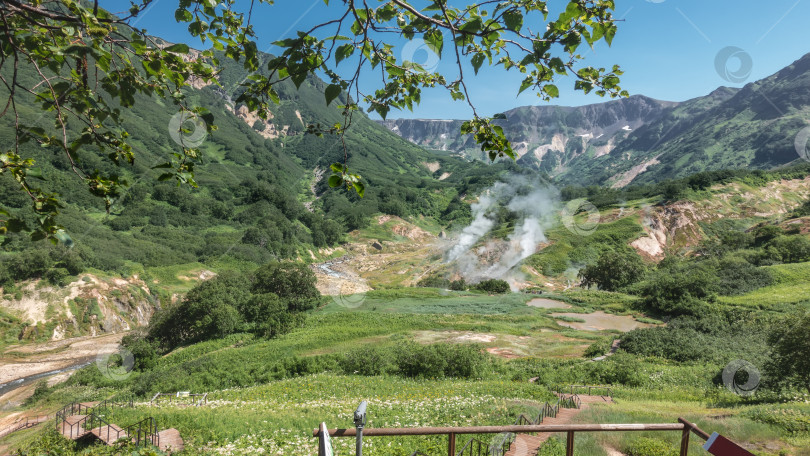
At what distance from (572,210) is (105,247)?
9393 centimetres

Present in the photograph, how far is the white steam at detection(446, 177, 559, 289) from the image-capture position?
67625 millimetres

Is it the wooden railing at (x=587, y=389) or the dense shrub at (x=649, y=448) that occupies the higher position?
the dense shrub at (x=649, y=448)

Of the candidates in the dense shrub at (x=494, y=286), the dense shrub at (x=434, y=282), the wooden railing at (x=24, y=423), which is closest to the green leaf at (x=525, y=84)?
the wooden railing at (x=24, y=423)

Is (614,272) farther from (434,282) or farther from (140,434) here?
(140,434)

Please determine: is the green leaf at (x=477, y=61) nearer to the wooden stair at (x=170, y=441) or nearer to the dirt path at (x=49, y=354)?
the wooden stair at (x=170, y=441)

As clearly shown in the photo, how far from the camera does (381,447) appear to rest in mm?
9008

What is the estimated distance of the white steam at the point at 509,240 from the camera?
6762 cm

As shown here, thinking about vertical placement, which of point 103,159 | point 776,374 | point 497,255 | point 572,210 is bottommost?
point 776,374

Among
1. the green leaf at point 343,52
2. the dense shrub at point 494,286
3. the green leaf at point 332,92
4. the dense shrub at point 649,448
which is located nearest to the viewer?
the green leaf at point 332,92

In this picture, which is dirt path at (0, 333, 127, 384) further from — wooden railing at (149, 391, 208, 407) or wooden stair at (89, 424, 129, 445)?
wooden stair at (89, 424, 129, 445)

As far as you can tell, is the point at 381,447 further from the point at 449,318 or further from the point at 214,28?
the point at 449,318

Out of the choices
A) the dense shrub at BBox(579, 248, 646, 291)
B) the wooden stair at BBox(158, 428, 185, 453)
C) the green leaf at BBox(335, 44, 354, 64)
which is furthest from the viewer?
the dense shrub at BBox(579, 248, 646, 291)

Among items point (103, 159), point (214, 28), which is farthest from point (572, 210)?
point (103, 159)

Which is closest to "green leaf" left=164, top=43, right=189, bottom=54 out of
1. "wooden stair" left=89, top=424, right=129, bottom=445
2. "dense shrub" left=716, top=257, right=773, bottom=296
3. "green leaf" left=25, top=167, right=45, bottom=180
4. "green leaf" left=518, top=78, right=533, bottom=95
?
"green leaf" left=25, top=167, right=45, bottom=180
